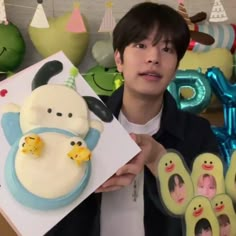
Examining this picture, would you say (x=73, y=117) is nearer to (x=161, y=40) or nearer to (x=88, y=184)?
(x=88, y=184)

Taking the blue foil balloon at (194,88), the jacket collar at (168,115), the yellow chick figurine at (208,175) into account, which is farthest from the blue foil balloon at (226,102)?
the yellow chick figurine at (208,175)

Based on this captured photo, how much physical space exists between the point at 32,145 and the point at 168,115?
1.03 feet

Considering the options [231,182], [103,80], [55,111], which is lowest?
[103,80]

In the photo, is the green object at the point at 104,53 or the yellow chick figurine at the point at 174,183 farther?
the green object at the point at 104,53

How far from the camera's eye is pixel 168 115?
851 mm

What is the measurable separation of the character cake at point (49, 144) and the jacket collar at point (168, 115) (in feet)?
0.52

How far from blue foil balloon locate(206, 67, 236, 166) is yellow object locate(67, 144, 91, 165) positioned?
0.65 meters

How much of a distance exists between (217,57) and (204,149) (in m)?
0.59

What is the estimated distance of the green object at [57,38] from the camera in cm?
129

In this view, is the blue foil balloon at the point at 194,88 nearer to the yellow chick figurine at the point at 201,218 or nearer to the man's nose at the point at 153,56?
the man's nose at the point at 153,56

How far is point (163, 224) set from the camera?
0.79 metres

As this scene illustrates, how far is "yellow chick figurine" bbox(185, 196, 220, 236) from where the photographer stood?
0.69 metres

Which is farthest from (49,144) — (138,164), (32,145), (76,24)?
(76,24)

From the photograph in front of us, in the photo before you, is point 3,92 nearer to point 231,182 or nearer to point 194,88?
point 231,182
